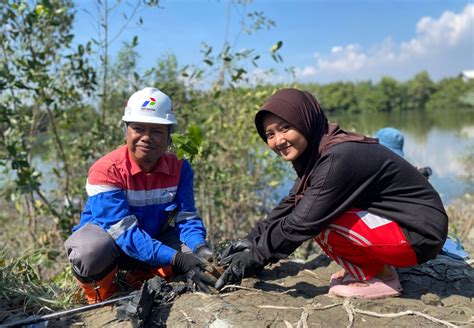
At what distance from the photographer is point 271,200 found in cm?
595

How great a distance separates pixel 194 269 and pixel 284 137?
2.83ft

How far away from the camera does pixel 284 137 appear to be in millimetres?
2197

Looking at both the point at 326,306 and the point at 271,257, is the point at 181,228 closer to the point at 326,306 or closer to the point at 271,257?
the point at 271,257

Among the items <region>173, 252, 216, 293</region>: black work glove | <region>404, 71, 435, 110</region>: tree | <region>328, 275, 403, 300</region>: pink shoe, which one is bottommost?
<region>328, 275, 403, 300</region>: pink shoe

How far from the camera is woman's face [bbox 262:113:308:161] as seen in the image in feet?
7.15

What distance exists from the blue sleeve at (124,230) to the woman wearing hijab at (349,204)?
1.32 ft

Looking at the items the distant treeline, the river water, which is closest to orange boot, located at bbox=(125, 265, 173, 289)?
the river water

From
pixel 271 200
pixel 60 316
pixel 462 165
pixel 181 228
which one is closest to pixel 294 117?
pixel 181 228

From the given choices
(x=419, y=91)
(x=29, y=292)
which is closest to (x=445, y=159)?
(x=29, y=292)

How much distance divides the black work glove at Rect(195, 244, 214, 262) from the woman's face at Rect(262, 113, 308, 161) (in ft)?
2.37

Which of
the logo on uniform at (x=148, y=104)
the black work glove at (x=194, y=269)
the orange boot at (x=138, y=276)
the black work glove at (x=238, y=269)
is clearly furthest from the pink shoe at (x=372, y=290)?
the logo on uniform at (x=148, y=104)

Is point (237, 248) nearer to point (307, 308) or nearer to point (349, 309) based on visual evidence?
point (307, 308)

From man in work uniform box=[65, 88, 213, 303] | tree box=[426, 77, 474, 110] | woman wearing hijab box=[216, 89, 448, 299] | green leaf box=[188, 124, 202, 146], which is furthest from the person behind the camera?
tree box=[426, 77, 474, 110]

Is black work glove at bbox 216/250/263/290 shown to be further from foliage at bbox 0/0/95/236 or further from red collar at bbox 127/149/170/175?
foliage at bbox 0/0/95/236
